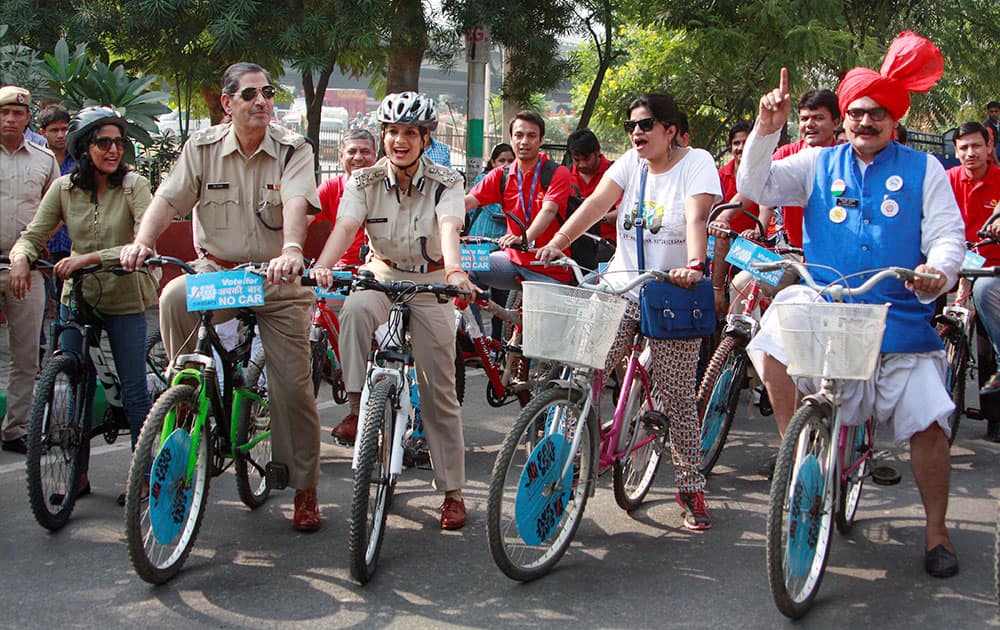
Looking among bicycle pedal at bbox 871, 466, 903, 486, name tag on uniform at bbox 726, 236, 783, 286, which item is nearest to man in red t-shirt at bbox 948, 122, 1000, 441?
bicycle pedal at bbox 871, 466, 903, 486

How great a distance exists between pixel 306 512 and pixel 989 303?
14.1 ft

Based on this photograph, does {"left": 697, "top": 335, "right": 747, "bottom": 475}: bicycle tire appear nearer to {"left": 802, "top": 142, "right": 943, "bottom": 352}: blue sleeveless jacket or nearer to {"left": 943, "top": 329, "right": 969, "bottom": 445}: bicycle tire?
{"left": 802, "top": 142, "right": 943, "bottom": 352}: blue sleeveless jacket

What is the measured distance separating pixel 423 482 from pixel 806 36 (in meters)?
9.25

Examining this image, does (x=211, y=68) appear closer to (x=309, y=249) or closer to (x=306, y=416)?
(x=309, y=249)

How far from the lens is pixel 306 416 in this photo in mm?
5176

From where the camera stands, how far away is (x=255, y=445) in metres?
5.26

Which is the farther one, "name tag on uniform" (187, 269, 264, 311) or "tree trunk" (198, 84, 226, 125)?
"tree trunk" (198, 84, 226, 125)

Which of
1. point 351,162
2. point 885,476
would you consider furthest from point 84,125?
point 885,476

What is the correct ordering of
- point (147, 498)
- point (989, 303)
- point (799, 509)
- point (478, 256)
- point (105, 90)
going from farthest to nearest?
point (105, 90)
point (989, 303)
point (478, 256)
point (147, 498)
point (799, 509)

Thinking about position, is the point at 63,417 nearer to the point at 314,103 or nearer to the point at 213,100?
the point at 314,103

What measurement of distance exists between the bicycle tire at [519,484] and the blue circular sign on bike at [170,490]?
121cm

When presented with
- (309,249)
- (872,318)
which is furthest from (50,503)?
(309,249)

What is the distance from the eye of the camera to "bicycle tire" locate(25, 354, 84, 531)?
4914mm

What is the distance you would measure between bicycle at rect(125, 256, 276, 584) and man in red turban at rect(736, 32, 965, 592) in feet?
6.99
